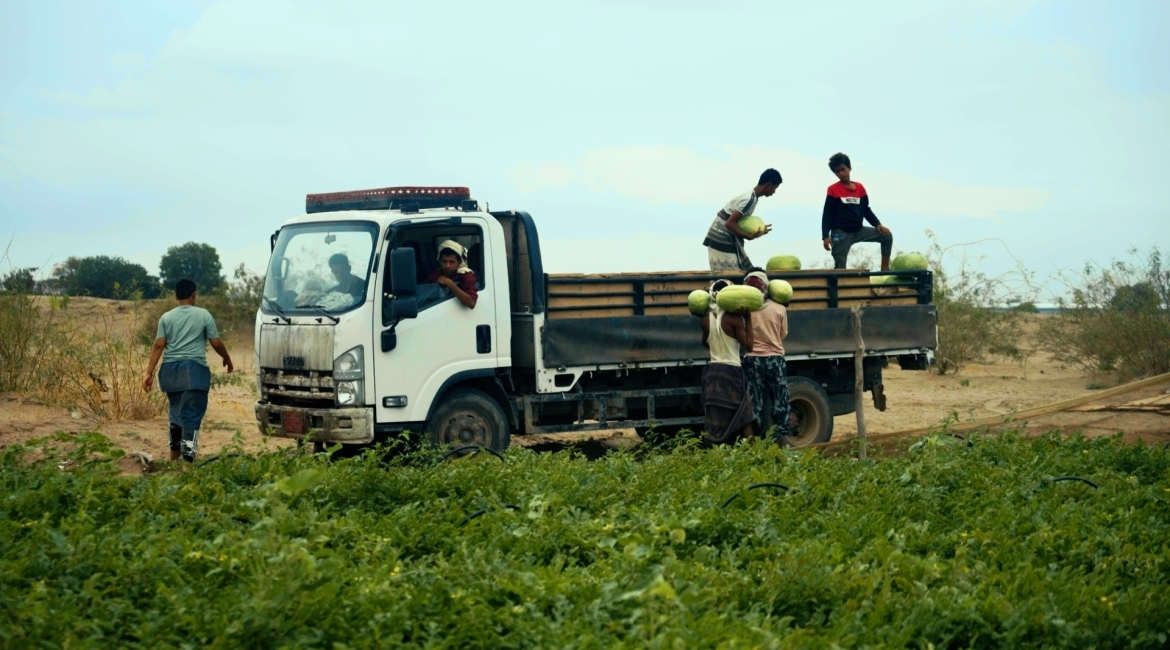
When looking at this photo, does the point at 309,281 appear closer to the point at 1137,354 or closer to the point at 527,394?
the point at 527,394

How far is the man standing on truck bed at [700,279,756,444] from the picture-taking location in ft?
35.2

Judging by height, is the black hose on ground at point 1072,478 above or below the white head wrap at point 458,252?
below

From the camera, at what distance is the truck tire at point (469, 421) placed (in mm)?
10375

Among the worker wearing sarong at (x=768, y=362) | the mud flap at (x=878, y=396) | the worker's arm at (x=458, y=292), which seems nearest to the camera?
the worker's arm at (x=458, y=292)

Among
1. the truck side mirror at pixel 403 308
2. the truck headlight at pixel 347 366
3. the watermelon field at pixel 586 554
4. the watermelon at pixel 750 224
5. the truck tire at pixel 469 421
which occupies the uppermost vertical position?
the watermelon at pixel 750 224

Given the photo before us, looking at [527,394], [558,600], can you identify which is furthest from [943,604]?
[527,394]

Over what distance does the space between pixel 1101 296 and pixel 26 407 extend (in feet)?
59.5

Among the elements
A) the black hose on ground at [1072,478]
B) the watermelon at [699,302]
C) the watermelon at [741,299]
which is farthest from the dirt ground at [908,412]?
the watermelon at [699,302]

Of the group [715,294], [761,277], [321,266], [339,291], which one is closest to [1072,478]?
[761,277]

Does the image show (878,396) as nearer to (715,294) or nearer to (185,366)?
(715,294)

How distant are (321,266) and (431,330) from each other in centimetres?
110

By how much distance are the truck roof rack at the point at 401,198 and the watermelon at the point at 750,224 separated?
2803mm

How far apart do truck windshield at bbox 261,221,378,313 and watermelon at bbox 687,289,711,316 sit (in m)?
2.91

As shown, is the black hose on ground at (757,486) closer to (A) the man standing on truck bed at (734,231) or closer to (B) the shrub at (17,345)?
(A) the man standing on truck bed at (734,231)
